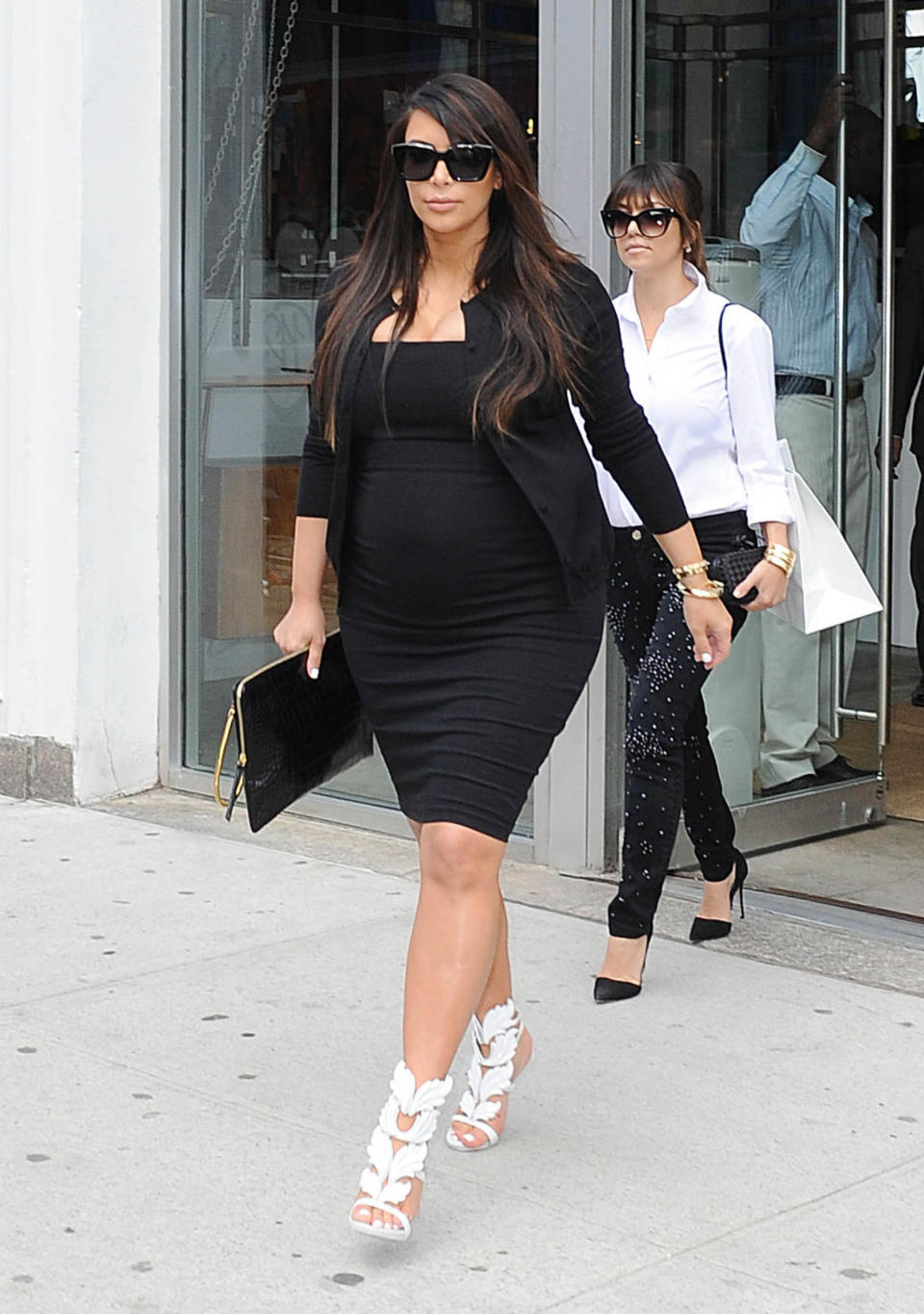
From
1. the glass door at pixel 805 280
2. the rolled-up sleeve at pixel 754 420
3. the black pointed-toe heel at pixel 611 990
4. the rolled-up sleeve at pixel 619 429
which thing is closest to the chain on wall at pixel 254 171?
the glass door at pixel 805 280

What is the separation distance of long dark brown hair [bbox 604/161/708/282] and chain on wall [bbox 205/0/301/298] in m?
2.24

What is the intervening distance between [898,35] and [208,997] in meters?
4.27

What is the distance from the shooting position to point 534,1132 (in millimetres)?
3826

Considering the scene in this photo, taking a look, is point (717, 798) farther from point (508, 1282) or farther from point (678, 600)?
point (508, 1282)

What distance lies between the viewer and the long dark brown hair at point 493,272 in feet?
10.9

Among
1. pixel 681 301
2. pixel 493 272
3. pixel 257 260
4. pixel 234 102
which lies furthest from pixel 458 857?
pixel 234 102

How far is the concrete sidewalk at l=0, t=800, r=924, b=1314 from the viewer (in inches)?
126

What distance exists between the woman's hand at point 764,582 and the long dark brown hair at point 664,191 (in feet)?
2.49

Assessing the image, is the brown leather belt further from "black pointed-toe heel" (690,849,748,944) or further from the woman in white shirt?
"black pointed-toe heel" (690,849,748,944)

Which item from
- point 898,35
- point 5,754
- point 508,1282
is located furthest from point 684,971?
point 898,35

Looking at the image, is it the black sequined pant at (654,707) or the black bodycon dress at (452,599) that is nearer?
the black bodycon dress at (452,599)

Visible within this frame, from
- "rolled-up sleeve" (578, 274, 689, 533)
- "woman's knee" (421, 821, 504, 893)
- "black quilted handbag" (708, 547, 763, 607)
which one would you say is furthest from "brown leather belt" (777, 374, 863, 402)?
"woman's knee" (421, 821, 504, 893)

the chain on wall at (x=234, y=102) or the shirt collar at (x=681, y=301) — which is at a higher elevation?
the chain on wall at (x=234, y=102)

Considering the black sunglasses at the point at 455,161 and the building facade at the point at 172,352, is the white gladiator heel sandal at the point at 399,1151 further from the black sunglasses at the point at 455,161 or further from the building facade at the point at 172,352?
the building facade at the point at 172,352
